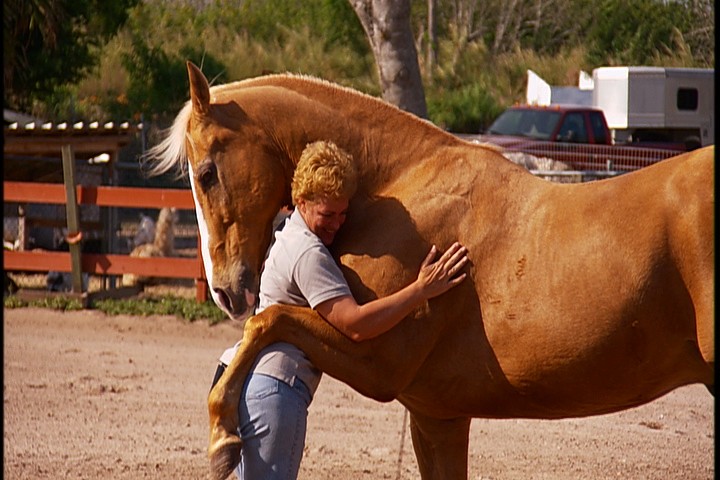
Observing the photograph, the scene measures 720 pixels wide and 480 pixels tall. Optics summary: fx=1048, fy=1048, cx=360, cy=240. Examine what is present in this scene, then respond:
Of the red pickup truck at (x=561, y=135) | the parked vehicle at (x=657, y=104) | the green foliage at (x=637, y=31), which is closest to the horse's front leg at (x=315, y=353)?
the red pickup truck at (x=561, y=135)

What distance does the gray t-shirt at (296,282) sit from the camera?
12.9ft

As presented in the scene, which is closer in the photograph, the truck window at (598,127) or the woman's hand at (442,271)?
the woman's hand at (442,271)

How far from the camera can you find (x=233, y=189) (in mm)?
4281

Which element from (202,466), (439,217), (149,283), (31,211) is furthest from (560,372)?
(31,211)

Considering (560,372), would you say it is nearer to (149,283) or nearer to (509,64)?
(149,283)

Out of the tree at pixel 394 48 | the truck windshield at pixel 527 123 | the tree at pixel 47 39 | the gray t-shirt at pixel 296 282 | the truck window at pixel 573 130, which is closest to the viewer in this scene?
the gray t-shirt at pixel 296 282

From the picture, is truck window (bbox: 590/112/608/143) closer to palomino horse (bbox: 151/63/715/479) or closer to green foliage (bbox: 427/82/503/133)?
green foliage (bbox: 427/82/503/133)

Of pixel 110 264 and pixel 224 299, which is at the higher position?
pixel 224 299

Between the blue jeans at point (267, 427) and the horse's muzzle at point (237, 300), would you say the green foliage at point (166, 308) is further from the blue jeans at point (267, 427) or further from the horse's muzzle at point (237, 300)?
the blue jeans at point (267, 427)

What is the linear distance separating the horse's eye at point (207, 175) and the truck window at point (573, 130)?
15557 millimetres

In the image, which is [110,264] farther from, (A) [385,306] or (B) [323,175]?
(A) [385,306]

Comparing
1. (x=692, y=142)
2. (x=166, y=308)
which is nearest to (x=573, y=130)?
(x=692, y=142)

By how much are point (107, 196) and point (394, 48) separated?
362cm

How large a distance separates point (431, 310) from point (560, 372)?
1.76ft
